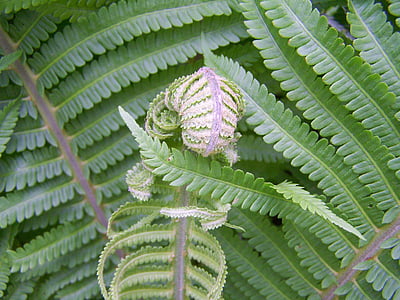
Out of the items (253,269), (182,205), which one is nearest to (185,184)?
(182,205)

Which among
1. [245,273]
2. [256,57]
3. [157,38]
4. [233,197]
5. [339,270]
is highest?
[157,38]

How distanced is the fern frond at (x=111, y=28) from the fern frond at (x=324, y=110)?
18 cm

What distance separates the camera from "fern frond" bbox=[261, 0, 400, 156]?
1.08 m

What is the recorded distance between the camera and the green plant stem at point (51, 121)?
1.33 metres

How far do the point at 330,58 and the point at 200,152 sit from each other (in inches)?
16.3

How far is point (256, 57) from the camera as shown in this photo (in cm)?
139

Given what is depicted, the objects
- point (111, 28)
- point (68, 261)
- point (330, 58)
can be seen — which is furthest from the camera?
point (68, 261)

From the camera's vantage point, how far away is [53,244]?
143 cm

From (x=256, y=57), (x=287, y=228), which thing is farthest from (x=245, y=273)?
(x=256, y=57)

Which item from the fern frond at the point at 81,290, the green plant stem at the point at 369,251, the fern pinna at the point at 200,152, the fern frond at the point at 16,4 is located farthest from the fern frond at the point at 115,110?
the green plant stem at the point at 369,251

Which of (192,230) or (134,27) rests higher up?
(134,27)

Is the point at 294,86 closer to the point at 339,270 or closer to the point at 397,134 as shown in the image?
the point at 397,134

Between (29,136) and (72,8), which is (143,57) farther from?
(29,136)

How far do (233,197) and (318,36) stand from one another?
46 cm
